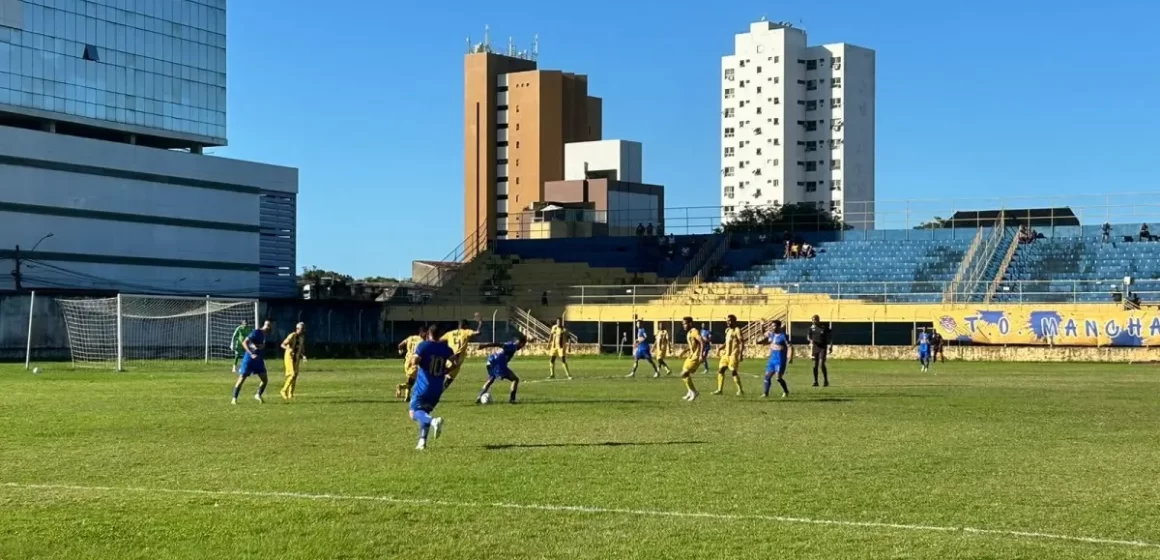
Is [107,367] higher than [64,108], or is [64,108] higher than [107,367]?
[64,108]

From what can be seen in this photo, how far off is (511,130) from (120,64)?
195 ft

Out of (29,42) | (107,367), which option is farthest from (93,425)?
(29,42)

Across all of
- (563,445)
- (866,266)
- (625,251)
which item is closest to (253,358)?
(563,445)

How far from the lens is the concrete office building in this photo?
3086 inches

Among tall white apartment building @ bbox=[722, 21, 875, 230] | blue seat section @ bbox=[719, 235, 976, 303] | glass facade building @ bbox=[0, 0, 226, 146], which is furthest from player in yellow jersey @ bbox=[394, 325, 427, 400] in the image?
tall white apartment building @ bbox=[722, 21, 875, 230]

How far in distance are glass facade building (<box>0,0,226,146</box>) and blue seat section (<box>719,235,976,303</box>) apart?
36.3m

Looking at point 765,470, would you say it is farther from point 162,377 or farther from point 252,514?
point 162,377

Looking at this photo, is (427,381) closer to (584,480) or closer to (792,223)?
(584,480)

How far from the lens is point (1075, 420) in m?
25.4

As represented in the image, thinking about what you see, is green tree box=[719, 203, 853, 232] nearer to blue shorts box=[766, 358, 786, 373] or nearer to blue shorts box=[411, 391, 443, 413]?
blue shorts box=[766, 358, 786, 373]

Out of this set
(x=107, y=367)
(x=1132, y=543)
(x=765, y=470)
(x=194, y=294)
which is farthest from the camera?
(x=194, y=294)

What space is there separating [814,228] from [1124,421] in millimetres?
62502

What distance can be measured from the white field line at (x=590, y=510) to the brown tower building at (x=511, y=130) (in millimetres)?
125256

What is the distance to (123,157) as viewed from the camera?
3275 inches
